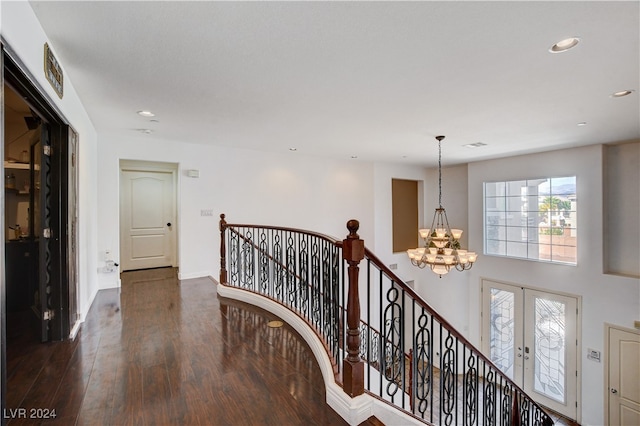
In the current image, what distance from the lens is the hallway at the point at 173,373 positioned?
193 cm

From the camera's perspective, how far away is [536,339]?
6133 millimetres

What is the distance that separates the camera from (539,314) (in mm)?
6117

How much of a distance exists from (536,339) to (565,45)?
19.6 feet

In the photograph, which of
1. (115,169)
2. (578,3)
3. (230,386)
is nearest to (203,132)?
(115,169)

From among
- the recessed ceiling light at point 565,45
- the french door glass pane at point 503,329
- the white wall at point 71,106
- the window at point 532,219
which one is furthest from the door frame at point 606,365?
the white wall at point 71,106

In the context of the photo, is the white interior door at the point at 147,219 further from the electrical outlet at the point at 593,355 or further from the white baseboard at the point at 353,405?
the electrical outlet at the point at 593,355

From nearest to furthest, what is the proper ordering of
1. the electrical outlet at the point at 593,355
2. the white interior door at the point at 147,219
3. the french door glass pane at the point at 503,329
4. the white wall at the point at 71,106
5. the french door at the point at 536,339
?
the white wall at the point at 71,106 < the electrical outlet at the point at 593,355 < the french door at the point at 536,339 < the white interior door at the point at 147,219 < the french door glass pane at the point at 503,329

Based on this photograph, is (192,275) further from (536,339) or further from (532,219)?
(532,219)

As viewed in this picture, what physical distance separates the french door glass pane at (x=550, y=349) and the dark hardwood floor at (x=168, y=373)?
5.55 metres

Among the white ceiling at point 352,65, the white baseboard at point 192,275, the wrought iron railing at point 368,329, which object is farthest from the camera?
the white baseboard at point 192,275

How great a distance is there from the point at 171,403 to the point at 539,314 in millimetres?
6766

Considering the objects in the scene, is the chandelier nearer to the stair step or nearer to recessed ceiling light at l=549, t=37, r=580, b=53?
recessed ceiling light at l=549, t=37, r=580, b=53

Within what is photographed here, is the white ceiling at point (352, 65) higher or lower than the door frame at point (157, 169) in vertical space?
higher

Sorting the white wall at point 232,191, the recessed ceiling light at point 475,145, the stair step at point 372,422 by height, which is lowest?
the stair step at point 372,422
